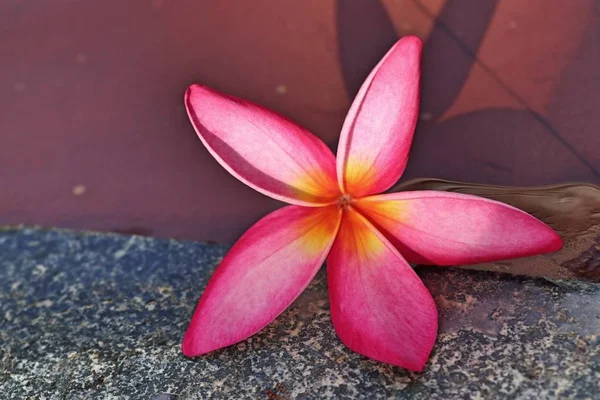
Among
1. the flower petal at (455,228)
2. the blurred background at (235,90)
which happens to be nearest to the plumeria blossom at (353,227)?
the flower petal at (455,228)

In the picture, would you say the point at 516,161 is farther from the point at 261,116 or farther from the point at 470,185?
the point at 261,116

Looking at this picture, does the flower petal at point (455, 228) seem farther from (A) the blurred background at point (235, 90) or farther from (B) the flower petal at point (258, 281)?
(A) the blurred background at point (235, 90)

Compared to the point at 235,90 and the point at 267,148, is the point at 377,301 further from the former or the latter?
the point at 235,90

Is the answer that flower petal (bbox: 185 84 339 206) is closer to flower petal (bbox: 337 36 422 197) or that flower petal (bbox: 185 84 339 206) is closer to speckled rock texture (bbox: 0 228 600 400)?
flower petal (bbox: 337 36 422 197)

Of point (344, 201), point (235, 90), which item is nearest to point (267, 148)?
point (344, 201)

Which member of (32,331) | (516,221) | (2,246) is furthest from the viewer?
(2,246)

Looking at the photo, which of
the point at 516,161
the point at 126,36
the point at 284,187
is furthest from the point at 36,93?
the point at 516,161
